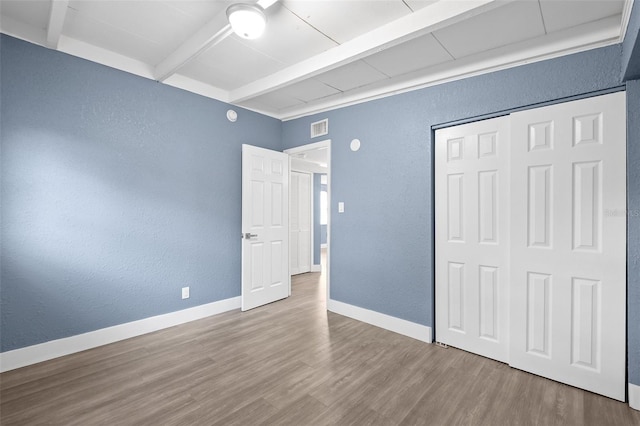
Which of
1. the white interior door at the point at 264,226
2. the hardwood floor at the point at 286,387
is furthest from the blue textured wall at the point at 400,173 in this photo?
the white interior door at the point at 264,226

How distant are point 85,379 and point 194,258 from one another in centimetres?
145

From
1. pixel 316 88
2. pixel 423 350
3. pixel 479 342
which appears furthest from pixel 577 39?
pixel 423 350

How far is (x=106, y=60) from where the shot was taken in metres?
2.76

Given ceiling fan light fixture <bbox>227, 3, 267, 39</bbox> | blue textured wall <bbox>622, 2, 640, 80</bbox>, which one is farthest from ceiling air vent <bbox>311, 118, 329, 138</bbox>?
blue textured wall <bbox>622, 2, 640, 80</bbox>

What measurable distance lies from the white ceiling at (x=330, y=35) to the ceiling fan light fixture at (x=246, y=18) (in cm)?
21

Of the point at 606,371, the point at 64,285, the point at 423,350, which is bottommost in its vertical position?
the point at 423,350

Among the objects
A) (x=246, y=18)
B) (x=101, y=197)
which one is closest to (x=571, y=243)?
(x=246, y=18)

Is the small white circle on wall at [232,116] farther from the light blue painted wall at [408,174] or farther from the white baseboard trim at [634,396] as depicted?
the white baseboard trim at [634,396]

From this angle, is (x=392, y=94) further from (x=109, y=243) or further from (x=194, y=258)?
(x=109, y=243)

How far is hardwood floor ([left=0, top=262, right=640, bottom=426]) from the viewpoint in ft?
6.04

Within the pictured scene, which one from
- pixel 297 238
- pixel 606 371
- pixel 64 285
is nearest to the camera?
pixel 606 371

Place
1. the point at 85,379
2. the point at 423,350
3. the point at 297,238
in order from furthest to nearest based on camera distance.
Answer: the point at 297,238 → the point at 423,350 → the point at 85,379

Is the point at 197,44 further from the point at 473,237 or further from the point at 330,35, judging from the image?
the point at 473,237

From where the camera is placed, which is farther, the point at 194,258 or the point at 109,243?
the point at 194,258
